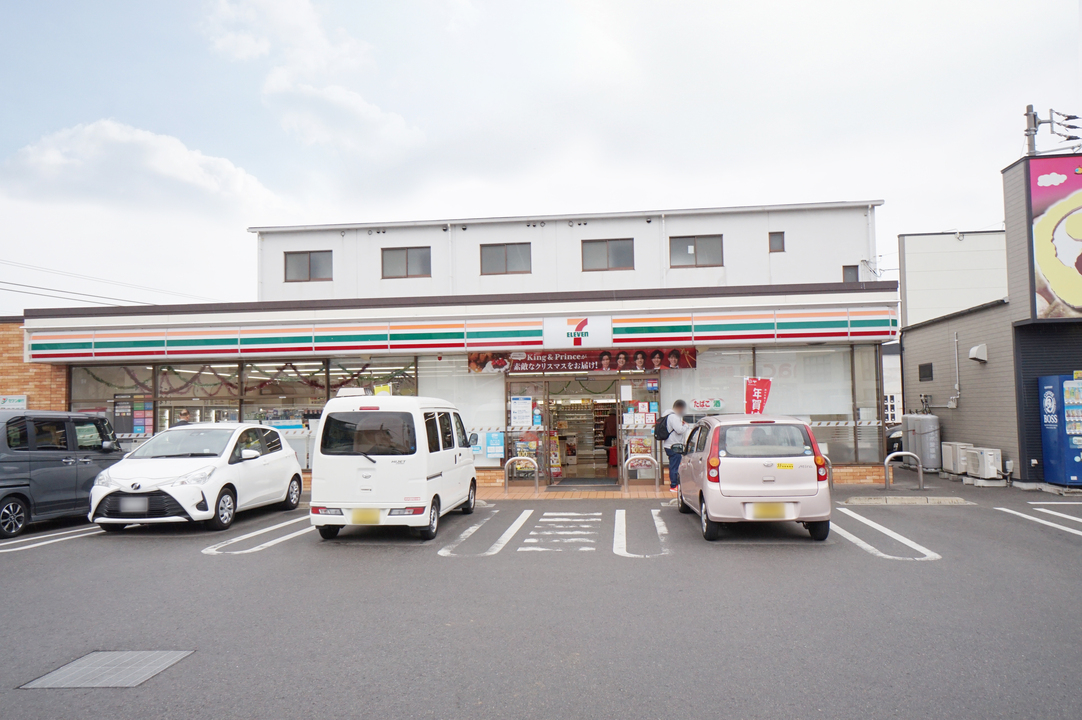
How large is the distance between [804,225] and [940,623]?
56.4 ft

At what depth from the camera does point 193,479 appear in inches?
392

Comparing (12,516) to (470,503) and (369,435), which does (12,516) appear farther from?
(470,503)

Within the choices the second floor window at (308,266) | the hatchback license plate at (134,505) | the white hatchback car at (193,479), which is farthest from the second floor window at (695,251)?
the hatchback license plate at (134,505)

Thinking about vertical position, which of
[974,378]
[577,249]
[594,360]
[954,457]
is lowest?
[954,457]

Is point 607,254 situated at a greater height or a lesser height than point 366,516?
greater

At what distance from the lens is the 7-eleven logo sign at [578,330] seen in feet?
49.4

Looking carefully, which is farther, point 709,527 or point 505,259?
point 505,259

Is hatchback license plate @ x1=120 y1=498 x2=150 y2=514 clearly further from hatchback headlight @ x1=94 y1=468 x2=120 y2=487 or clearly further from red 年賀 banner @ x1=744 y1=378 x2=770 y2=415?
red 年賀 banner @ x1=744 y1=378 x2=770 y2=415

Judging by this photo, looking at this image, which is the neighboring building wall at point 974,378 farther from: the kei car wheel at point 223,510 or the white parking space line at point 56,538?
the white parking space line at point 56,538

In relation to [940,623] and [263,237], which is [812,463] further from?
[263,237]

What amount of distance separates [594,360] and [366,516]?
7.61m

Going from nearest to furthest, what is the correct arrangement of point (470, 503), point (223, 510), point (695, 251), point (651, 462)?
1. point (223, 510)
2. point (470, 503)
3. point (651, 462)
4. point (695, 251)

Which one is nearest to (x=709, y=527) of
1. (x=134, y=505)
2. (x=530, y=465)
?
(x=530, y=465)

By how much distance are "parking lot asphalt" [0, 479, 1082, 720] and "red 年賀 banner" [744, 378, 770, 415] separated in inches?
183
